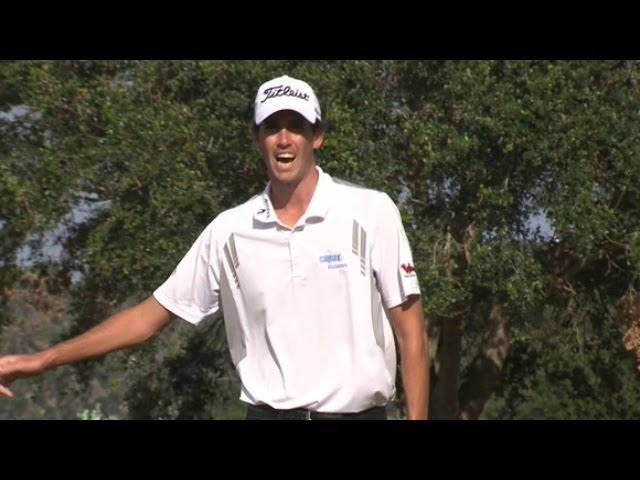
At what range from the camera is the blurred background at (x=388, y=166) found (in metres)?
16.3

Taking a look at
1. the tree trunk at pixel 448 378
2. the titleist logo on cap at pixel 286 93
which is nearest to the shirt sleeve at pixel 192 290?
the titleist logo on cap at pixel 286 93

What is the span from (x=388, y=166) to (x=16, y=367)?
1254cm

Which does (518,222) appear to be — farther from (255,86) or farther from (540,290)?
(255,86)

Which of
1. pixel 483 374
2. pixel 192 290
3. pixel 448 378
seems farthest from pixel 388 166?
pixel 192 290

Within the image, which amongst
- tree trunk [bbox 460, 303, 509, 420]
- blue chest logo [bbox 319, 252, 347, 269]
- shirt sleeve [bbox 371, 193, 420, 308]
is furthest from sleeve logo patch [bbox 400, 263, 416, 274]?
tree trunk [bbox 460, 303, 509, 420]

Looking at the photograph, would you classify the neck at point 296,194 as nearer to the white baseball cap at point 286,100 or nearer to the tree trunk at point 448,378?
the white baseball cap at point 286,100

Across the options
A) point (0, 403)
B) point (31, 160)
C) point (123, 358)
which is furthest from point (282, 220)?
point (0, 403)

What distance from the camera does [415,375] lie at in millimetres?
4117

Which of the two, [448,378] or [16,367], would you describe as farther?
[448,378]

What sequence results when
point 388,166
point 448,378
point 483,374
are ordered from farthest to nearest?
1. point 483,374
2. point 448,378
3. point 388,166

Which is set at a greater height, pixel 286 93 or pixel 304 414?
pixel 286 93

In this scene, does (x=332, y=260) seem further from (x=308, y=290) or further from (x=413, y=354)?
(x=413, y=354)

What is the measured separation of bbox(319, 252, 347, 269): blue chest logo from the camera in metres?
4.07

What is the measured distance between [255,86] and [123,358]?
14.4 ft
